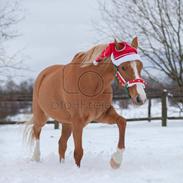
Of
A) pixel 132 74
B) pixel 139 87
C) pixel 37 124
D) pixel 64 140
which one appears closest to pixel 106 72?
pixel 132 74

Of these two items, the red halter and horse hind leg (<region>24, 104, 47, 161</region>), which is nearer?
the red halter

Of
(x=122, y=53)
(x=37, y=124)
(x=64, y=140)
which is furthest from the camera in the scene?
(x=37, y=124)

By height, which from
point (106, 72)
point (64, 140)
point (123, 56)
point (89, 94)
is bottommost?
point (64, 140)

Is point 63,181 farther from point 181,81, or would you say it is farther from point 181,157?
point 181,81

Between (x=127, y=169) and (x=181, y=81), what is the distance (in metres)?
8.33

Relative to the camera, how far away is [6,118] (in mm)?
11477

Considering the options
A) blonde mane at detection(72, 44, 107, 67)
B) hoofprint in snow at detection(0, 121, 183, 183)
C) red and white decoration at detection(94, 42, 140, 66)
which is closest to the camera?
hoofprint in snow at detection(0, 121, 183, 183)

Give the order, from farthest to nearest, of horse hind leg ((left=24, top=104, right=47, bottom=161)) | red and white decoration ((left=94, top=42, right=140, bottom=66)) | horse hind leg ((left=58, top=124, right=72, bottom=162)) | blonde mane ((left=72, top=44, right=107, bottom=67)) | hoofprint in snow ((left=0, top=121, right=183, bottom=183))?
1. horse hind leg ((left=24, top=104, right=47, bottom=161))
2. horse hind leg ((left=58, top=124, right=72, bottom=162))
3. blonde mane ((left=72, top=44, right=107, bottom=67))
4. red and white decoration ((left=94, top=42, right=140, bottom=66))
5. hoofprint in snow ((left=0, top=121, right=183, bottom=183))
